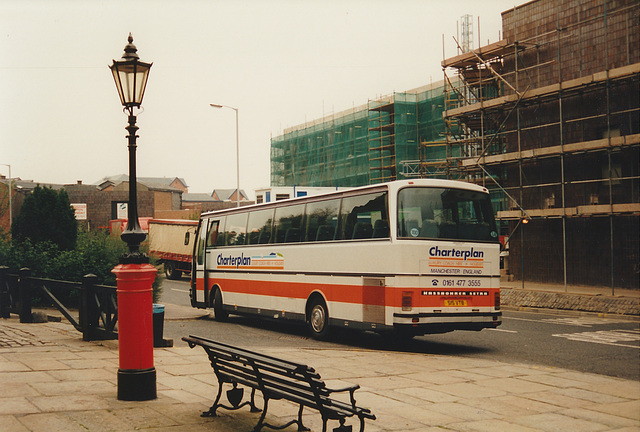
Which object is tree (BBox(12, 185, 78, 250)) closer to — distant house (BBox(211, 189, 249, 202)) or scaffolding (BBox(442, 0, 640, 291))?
scaffolding (BBox(442, 0, 640, 291))

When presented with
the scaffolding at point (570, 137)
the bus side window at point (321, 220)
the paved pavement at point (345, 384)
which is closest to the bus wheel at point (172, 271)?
the scaffolding at point (570, 137)

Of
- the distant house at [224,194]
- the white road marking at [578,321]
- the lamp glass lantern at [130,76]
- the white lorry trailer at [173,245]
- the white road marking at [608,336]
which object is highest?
the distant house at [224,194]

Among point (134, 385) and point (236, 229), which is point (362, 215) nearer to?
point (236, 229)

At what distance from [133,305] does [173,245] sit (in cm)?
3452

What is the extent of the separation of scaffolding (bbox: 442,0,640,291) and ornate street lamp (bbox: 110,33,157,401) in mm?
21332

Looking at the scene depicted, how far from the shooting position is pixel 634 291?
25969mm

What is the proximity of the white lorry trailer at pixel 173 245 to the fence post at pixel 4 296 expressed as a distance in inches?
882

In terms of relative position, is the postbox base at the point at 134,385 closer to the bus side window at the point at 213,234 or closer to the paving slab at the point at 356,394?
the paving slab at the point at 356,394

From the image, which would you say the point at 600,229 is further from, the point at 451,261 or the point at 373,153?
the point at 373,153

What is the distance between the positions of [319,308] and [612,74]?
54.7 ft

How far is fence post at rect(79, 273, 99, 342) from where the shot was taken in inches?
496

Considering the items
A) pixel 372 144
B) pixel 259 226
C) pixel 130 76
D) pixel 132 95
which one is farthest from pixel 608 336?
pixel 372 144

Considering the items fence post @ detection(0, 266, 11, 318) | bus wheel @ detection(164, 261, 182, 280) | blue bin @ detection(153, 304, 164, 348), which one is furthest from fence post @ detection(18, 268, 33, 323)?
bus wheel @ detection(164, 261, 182, 280)

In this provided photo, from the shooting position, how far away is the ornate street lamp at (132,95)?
7.89m
